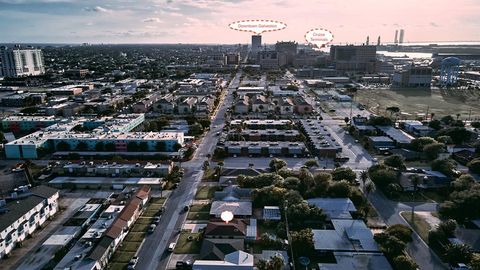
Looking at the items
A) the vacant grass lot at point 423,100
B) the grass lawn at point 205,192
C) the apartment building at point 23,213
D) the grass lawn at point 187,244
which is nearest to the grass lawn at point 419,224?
the grass lawn at point 187,244

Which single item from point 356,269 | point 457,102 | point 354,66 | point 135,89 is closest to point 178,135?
point 356,269

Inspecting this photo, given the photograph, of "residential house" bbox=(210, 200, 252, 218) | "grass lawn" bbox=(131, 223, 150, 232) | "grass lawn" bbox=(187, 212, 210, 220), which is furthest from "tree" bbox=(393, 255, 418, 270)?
"grass lawn" bbox=(131, 223, 150, 232)

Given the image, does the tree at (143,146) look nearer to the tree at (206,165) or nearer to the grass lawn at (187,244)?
the tree at (206,165)

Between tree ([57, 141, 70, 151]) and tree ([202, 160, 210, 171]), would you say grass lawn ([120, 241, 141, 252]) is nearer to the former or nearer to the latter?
tree ([202, 160, 210, 171])

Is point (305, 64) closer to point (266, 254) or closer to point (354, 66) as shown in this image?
point (354, 66)

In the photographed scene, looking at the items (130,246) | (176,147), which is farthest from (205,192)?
(176,147)

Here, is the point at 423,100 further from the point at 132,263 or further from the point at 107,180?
the point at 132,263
